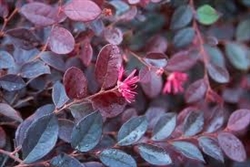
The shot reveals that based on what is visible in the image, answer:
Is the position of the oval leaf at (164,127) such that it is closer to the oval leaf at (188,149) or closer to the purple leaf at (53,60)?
the oval leaf at (188,149)

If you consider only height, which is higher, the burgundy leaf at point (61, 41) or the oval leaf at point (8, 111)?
the burgundy leaf at point (61, 41)

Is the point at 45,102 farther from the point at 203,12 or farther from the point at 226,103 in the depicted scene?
the point at 226,103

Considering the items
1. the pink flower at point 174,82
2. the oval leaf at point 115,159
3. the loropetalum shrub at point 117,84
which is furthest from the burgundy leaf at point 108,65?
the pink flower at point 174,82

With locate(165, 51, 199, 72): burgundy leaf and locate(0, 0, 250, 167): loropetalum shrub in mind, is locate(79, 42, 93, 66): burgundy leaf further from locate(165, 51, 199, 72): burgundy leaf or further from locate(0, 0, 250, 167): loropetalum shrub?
locate(165, 51, 199, 72): burgundy leaf

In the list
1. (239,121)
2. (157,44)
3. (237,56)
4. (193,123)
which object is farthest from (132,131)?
(237,56)

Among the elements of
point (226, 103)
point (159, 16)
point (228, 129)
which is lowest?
point (226, 103)

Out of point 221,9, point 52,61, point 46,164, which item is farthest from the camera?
point 221,9

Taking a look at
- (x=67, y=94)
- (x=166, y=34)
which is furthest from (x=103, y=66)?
(x=166, y=34)
